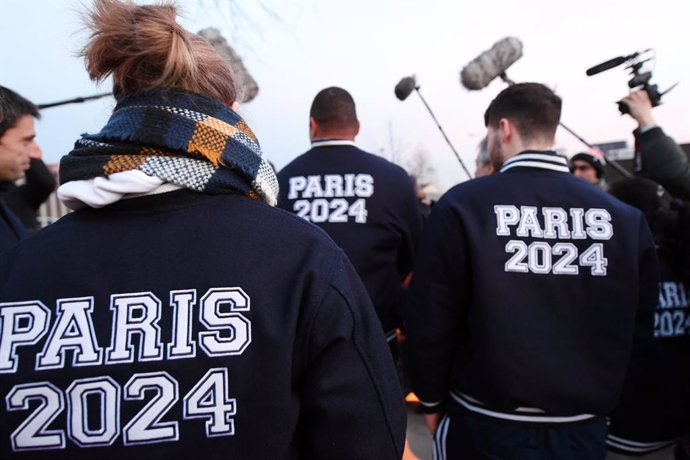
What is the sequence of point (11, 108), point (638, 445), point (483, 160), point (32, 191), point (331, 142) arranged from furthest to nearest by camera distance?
point (32, 191), point (483, 160), point (331, 142), point (638, 445), point (11, 108)

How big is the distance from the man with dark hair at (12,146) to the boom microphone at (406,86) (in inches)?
119

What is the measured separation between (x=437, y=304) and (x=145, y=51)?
1448 millimetres

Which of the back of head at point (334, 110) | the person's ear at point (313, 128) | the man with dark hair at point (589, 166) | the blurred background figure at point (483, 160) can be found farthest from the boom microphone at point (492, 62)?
the man with dark hair at point (589, 166)

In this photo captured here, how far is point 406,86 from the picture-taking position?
439cm

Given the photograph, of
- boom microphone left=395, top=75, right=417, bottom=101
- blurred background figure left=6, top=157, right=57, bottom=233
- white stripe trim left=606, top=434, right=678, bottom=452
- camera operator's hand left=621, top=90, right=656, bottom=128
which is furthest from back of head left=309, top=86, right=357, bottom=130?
blurred background figure left=6, top=157, right=57, bottom=233

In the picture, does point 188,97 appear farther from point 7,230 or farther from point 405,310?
point 7,230

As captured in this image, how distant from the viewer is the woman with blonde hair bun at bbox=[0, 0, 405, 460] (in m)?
0.88

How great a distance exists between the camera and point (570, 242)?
1.80m

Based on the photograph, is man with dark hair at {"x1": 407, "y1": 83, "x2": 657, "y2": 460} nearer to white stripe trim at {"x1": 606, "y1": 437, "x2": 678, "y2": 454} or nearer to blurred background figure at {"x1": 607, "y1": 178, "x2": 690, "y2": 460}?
blurred background figure at {"x1": 607, "y1": 178, "x2": 690, "y2": 460}

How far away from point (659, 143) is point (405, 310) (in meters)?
1.64

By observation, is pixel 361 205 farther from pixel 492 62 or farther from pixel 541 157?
pixel 492 62

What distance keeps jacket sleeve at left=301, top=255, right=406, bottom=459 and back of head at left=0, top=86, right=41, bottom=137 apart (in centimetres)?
188

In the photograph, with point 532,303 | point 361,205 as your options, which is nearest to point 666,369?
point 532,303

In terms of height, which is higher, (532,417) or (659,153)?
(659,153)
